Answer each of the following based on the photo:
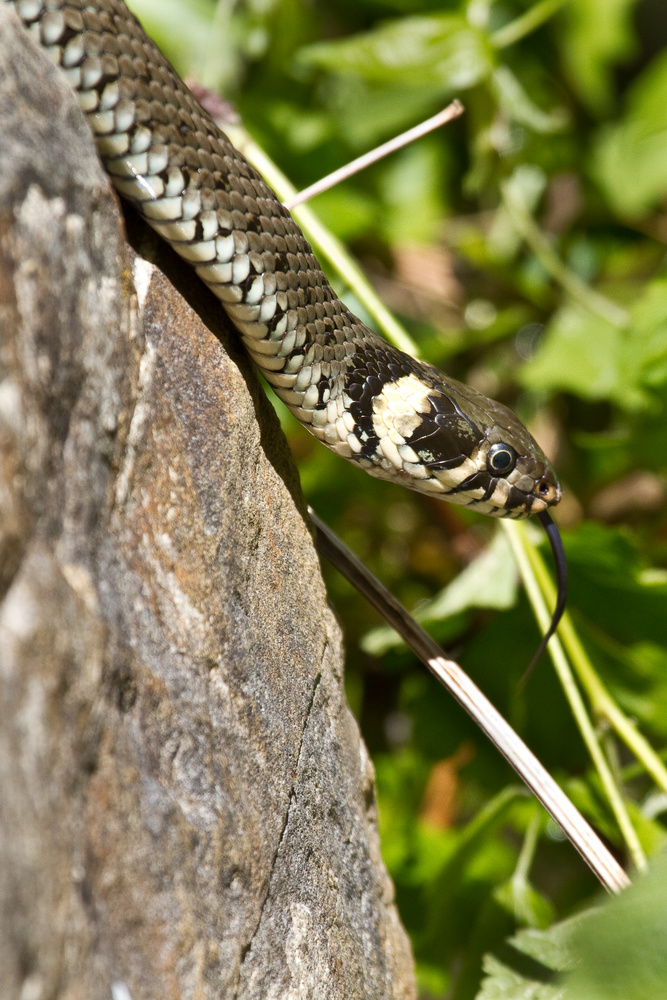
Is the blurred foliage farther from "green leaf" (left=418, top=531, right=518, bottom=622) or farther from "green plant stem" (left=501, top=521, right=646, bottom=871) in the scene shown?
"green plant stem" (left=501, top=521, right=646, bottom=871)

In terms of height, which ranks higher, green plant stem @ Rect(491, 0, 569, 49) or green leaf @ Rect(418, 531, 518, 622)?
green plant stem @ Rect(491, 0, 569, 49)

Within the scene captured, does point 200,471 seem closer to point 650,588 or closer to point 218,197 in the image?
point 218,197

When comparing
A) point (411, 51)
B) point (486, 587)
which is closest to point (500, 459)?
point (486, 587)

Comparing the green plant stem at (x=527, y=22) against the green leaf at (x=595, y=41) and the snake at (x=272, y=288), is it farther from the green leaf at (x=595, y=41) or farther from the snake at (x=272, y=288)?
the snake at (x=272, y=288)

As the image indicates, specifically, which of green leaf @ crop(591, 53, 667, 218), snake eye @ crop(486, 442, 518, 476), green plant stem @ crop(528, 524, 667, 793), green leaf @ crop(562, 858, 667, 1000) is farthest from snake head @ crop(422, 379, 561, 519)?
green leaf @ crop(591, 53, 667, 218)

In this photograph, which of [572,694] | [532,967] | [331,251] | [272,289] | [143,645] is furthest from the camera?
[331,251]

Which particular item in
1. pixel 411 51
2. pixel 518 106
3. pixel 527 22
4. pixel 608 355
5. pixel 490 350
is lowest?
pixel 490 350

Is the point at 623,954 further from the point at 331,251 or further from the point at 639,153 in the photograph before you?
the point at 639,153
